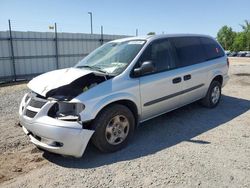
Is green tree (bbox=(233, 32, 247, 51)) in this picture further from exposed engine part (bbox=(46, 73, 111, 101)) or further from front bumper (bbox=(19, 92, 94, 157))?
front bumper (bbox=(19, 92, 94, 157))

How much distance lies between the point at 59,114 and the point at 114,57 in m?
1.61

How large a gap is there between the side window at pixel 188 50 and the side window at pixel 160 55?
26 cm

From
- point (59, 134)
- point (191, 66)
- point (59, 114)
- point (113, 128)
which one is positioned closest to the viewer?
point (59, 134)

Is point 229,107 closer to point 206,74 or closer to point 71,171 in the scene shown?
point 206,74

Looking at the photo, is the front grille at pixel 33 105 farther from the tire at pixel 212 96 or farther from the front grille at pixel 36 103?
the tire at pixel 212 96

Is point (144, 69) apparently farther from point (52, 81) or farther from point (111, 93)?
point (52, 81)

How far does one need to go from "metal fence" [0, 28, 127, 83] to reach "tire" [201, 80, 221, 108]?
10.5m

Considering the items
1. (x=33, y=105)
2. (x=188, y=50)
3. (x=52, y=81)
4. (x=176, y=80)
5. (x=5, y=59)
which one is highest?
(x=188, y=50)

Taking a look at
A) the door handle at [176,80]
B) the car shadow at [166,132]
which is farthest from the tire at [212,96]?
the door handle at [176,80]

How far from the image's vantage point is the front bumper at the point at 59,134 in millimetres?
3635

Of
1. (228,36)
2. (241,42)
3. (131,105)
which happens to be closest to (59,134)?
(131,105)

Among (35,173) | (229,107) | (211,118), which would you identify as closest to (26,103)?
(35,173)

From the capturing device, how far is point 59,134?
363cm

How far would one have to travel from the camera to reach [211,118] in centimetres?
578
